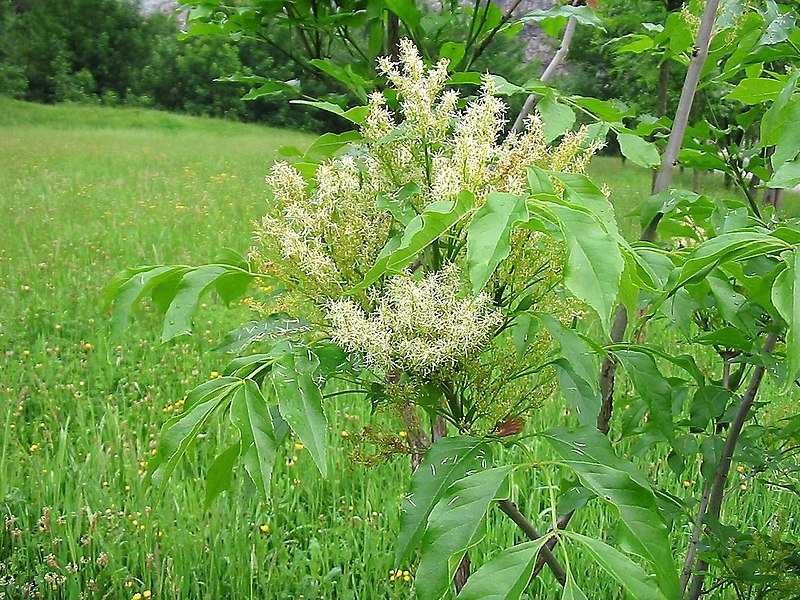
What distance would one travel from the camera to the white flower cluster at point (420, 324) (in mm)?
605

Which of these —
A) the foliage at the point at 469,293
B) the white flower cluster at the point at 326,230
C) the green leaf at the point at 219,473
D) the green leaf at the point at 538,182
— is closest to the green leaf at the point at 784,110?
the foliage at the point at 469,293

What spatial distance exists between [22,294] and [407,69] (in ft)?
10.1

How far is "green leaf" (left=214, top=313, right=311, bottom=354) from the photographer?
2.37 ft

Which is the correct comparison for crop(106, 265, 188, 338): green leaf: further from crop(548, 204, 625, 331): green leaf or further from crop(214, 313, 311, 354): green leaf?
crop(548, 204, 625, 331): green leaf

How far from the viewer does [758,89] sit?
2.69 feet

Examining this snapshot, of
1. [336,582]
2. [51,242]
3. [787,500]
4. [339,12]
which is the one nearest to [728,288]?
[339,12]

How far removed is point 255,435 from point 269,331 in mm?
160

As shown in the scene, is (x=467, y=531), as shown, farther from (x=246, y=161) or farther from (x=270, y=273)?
(x=246, y=161)

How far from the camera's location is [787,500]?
6.09 ft

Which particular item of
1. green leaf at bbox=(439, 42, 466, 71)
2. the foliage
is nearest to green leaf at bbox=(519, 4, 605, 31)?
green leaf at bbox=(439, 42, 466, 71)

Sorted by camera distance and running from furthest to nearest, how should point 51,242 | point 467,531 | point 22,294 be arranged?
point 51,242 < point 22,294 < point 467,531

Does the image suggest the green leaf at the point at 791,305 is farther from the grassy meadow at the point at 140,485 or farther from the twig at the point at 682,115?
the grassy meadow at the point at 140,485

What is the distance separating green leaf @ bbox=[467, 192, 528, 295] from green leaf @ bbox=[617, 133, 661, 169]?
1.23ft

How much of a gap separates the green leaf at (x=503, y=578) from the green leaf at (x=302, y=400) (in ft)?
0.50
